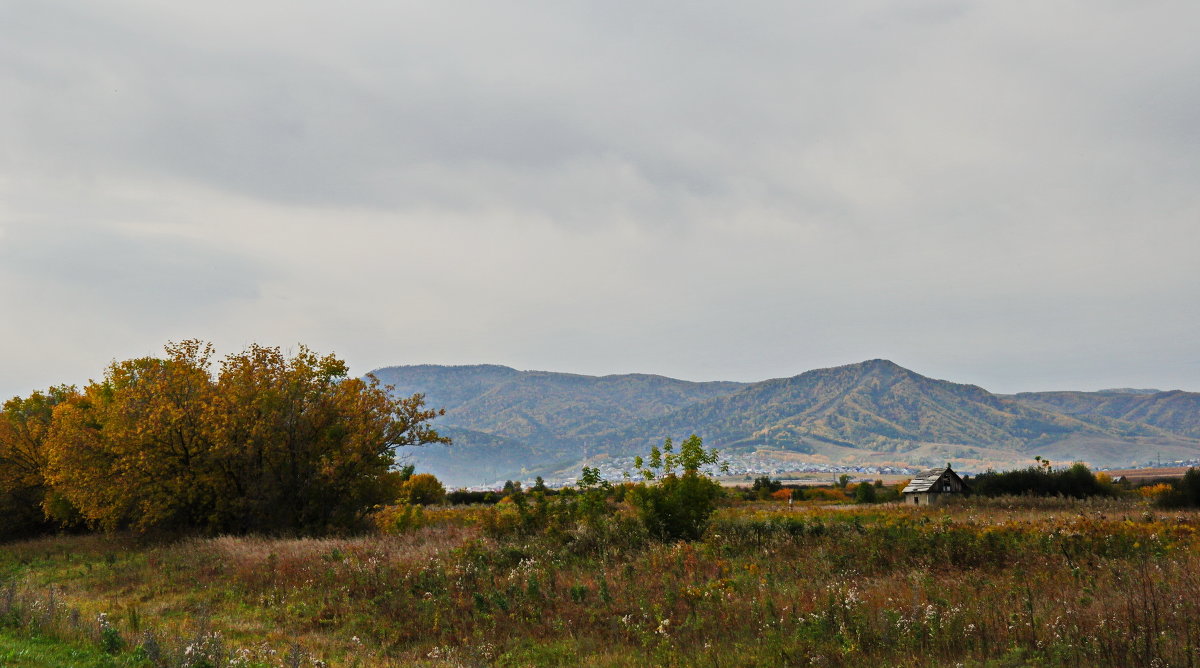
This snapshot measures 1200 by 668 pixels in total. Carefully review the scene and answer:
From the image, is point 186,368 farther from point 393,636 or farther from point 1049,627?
point 1049,627

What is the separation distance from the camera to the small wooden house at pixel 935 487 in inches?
1671

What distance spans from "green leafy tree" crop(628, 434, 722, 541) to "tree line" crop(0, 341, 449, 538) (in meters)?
15.2

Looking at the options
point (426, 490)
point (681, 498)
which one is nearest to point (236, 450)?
point (681, 498)

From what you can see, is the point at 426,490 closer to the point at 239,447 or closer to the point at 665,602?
the point at 239,447

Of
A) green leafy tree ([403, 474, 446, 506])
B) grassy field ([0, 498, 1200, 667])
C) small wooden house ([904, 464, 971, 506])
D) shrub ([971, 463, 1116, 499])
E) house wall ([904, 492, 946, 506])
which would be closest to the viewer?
grassy field ([0, 498, 1200, 667])

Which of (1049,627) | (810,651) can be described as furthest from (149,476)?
(1049,627)

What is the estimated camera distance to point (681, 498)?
20.5 m

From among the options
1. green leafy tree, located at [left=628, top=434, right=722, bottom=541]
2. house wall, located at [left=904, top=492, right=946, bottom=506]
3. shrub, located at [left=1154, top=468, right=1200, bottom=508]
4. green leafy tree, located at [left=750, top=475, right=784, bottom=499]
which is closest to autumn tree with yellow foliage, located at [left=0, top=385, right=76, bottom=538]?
green leafy tree, located at [left=628, top=434, right=722, bottom=541]

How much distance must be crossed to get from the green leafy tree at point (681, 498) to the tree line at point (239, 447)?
15.2 meters

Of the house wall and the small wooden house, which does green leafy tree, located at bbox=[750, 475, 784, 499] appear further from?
the house wall

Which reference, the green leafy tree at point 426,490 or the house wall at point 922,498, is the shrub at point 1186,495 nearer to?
the house wall at point 922,498

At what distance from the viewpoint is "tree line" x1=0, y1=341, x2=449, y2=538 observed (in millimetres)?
30609

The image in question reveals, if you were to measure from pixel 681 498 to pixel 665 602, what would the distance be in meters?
7.29

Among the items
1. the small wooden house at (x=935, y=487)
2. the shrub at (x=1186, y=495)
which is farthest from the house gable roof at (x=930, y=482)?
the shrub at (x=1186, y=495)
